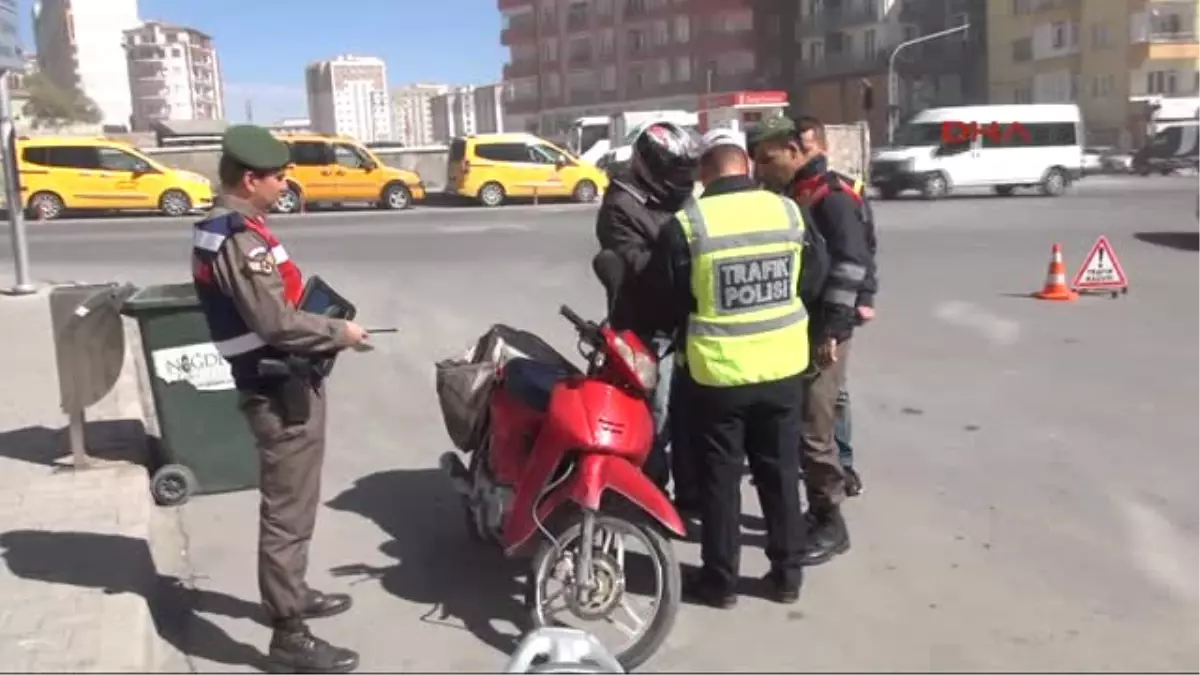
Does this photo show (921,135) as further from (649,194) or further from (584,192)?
(649,194)

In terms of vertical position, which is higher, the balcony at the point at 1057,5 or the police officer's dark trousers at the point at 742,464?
the balcony at the point at 1057,5

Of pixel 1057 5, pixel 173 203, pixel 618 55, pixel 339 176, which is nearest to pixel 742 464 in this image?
pixel 173 203

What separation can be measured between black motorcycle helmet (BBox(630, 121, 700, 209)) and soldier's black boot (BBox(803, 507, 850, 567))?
58.2 inches

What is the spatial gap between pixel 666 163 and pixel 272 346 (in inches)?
67.9

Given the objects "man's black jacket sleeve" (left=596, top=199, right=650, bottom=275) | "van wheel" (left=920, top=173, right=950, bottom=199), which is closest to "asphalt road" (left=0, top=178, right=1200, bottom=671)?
"man's black jacket sleeve" (left=596, top=199, right=650, bottom=275)

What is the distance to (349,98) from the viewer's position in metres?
126

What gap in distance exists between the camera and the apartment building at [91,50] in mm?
118938

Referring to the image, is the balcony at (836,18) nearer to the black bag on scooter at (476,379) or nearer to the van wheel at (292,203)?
the van wheel at (292,203)

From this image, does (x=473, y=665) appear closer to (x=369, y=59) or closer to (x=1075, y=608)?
(x=1075, y=608)

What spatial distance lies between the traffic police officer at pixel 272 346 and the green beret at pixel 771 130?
74.2 inches

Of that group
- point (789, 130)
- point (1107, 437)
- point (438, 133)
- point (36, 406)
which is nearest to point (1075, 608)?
point (789, 130)

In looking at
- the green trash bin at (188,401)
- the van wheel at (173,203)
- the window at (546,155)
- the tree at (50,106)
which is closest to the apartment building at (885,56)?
the window at (546,155)

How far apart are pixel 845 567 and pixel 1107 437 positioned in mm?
2758

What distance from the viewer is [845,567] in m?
A: 4.88
